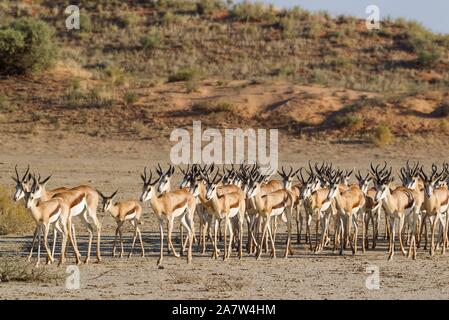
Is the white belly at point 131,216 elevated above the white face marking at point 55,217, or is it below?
below

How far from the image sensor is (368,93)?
42.2 meters

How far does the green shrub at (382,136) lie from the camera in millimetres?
36312

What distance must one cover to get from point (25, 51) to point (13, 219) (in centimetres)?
2405

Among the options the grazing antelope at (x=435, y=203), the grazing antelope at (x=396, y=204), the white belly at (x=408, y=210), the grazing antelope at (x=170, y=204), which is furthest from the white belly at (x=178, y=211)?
the grazing antelope at (x=435, y=203)

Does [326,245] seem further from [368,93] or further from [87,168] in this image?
[368,93]

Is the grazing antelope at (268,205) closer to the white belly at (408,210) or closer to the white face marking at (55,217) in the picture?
the white belly at (408,210)

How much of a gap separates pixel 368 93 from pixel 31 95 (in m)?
14.8

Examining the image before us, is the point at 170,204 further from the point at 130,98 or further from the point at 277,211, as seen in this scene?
the point at 130,98

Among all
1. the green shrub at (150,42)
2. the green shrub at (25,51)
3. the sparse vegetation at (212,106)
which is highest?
the green shrub at (150,42)

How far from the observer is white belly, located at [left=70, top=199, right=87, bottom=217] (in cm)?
1739

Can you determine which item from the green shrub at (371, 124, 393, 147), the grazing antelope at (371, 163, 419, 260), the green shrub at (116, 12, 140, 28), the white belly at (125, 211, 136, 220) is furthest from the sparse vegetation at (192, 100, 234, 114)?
the white belly at (125, 211, 136, 220)

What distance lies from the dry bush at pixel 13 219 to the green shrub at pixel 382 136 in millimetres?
17594

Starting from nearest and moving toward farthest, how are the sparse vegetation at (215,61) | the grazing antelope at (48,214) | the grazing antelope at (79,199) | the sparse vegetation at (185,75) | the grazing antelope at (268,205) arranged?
1. the grazing antelope at (48,214)
2. the grazing antelope at (79,199)
3. the grazing antelope at (268,205)
4. the sparse vegetation at (215,61)
5. the sparse vegetation at (185,75)
